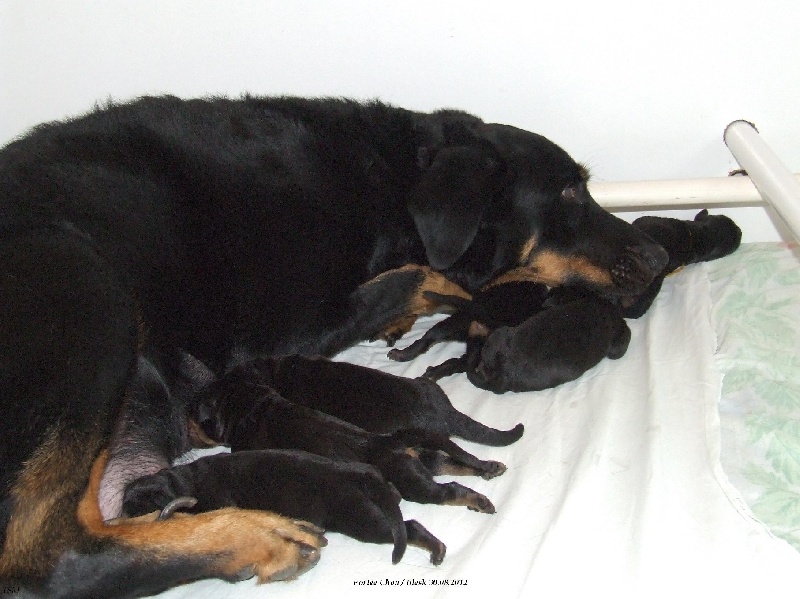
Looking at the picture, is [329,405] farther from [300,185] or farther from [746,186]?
[746,186]

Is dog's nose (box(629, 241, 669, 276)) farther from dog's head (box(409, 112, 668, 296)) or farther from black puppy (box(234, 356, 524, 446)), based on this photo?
black puppy (box(234, 356, 524, 446))

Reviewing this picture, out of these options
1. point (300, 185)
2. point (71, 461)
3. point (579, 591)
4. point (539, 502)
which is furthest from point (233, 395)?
point (579, 591)

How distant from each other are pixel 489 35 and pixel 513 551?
203 centimetres

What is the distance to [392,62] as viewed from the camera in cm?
319

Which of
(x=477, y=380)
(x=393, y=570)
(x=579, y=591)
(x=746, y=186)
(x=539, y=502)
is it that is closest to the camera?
(x=579, y=591)

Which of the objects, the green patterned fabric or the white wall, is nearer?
the green patterned fabric

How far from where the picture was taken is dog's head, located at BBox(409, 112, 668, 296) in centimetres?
275

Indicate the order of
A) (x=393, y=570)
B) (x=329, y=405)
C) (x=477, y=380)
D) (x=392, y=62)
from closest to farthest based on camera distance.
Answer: (x=393, y=570) → (x=329, y=405) → (x=477, y=380) → (x=392, y=62)

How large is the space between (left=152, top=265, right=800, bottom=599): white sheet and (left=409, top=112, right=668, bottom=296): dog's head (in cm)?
45

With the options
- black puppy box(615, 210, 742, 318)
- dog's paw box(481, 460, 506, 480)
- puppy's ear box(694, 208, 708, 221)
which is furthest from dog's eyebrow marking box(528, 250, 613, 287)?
dog's paw box(481, 460, 506, 480)

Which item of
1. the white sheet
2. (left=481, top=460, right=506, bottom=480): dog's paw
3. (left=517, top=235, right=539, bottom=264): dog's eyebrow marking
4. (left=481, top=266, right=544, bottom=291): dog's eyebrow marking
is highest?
(left=517, top=235, right=539, bottom=264): dog's eyebrow marking

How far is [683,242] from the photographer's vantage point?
304cm

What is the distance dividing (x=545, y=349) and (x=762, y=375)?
2.11 feet

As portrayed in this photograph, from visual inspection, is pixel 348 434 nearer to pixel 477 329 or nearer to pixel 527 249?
pixel 477 329
